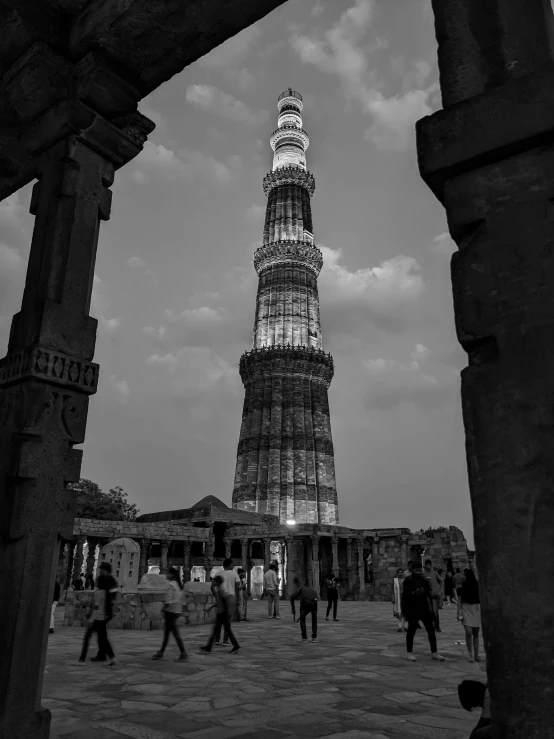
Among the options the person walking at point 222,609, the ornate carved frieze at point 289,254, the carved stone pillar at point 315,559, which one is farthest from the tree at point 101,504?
the person walking at point 222,609

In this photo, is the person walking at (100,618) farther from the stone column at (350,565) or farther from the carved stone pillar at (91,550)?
the stone column at (350,565)

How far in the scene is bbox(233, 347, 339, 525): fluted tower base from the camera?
39.5 m

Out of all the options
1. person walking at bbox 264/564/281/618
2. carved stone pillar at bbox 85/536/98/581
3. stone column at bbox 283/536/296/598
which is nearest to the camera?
person walking at bbox 264/564/281/618

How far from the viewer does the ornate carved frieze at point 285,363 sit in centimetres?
4238

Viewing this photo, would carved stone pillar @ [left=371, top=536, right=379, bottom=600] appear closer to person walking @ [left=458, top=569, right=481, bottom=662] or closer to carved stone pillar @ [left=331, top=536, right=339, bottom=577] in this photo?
carved stone pillar @ [left=331, top=536, right=339, bottom=577]

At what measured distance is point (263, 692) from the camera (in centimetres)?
529

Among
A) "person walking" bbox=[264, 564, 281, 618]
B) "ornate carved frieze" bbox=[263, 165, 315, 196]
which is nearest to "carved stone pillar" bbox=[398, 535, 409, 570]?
"person walking" bbox=[264, 564, 281, 618]

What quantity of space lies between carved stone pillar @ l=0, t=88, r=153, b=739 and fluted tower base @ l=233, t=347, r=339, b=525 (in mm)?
36506

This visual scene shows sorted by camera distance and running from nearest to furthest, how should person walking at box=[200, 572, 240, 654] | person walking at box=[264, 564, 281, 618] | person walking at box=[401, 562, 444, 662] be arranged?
1. person walking at box=[401, 562, 444, 662]
2. person walking at box=[200, 572, 240, 654]
3. person walking at box=[264, 564, 281, 618]

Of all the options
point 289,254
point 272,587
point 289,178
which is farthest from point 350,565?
point 289,178

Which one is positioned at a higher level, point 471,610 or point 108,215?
point 108,215

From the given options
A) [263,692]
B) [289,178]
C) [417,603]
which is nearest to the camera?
[263,692]

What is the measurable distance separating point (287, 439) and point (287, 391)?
3771 millimetres

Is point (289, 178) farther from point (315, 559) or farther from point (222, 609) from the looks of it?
point (222, 609)
